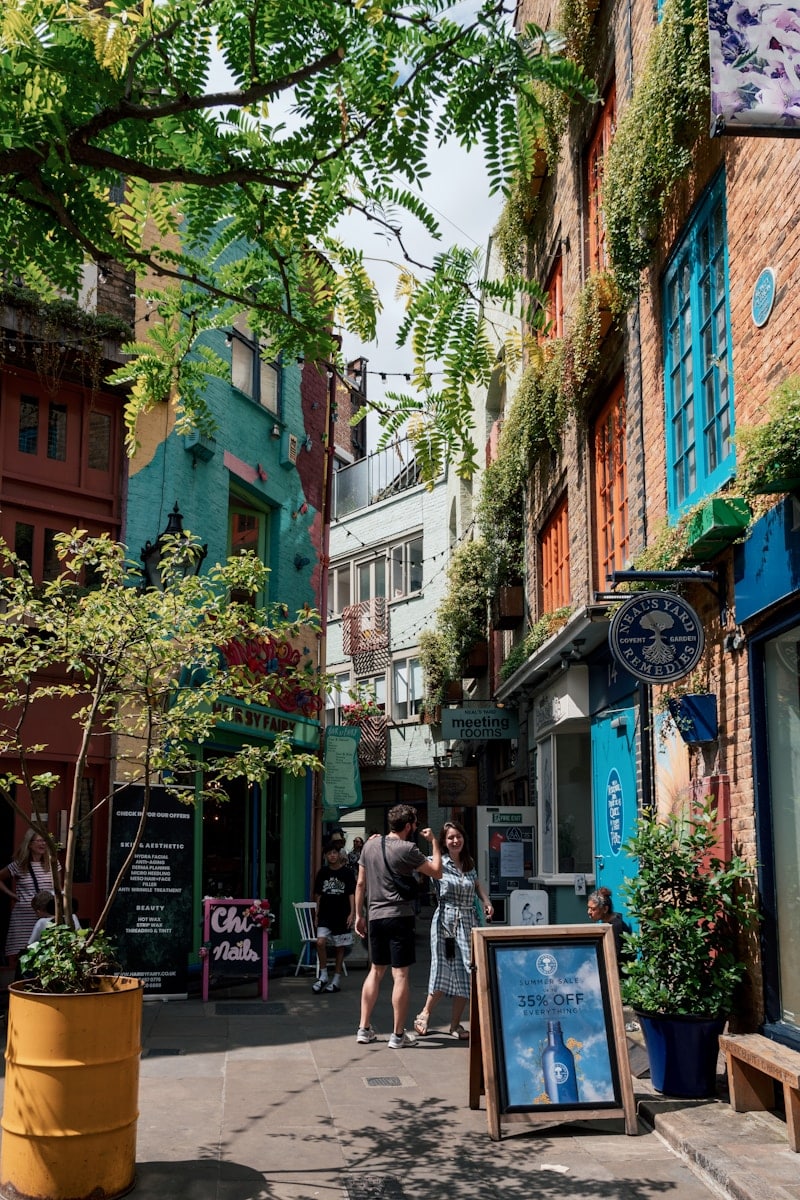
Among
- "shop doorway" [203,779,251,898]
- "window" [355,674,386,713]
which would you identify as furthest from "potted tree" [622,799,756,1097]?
"window" [355,674,386,713]

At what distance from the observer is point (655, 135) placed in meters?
9.74

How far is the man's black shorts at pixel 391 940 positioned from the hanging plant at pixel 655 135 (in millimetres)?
6007

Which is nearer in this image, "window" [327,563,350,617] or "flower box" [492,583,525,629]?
"flower box" [492,583,525,629]

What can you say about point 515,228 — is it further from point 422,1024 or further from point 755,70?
point 755,70

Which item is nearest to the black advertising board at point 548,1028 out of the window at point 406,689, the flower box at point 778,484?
the flower box at point 778,484

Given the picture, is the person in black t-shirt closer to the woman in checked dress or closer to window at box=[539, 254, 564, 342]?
the woman in checked dress

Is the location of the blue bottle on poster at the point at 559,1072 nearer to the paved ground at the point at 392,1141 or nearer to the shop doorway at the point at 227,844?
the paved ground at the point at 392,1141

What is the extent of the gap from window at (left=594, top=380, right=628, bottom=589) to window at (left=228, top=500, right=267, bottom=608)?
19.1 feet

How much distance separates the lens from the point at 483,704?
86.1 feet

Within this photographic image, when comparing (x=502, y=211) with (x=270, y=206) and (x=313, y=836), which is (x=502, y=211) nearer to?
(x=313, y=836)

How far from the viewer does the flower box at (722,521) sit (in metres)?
7.73

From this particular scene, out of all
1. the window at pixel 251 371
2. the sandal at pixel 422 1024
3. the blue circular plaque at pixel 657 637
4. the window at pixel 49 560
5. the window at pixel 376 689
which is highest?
the window at pixel 251 371

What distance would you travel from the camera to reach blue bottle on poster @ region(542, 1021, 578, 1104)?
22.5 feet

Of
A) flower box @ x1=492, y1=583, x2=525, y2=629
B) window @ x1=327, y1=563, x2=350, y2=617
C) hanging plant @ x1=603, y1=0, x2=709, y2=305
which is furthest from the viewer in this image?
window @ x1=327, y1=563, x2=350, y2=617
